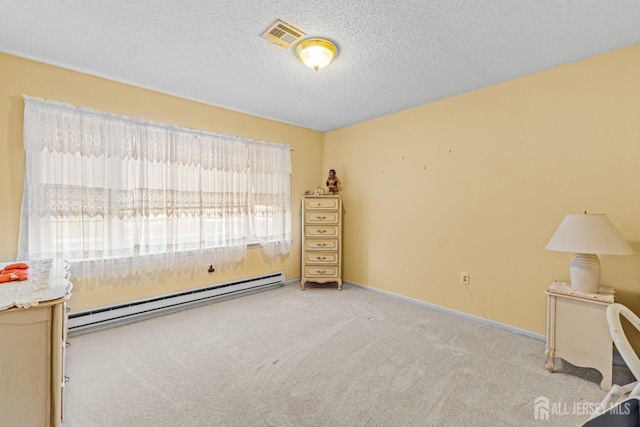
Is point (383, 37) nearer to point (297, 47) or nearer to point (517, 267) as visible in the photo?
point (297, 47)

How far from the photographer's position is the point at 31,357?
53.0 inches

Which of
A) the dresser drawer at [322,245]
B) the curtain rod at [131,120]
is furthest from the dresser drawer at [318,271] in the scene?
the curtain rod at [131,120]

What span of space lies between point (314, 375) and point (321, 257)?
84.2 inches

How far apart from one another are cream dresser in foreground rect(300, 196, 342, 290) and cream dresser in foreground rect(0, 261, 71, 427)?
114 inches

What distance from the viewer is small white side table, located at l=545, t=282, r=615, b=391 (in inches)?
73.4

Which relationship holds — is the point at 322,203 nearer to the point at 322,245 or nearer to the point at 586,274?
the point at 322,245

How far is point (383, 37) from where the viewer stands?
2.05 meters

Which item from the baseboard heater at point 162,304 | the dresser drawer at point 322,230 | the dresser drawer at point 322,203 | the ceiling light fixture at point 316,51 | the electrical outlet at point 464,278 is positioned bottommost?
the baseboard heater at point 162,304

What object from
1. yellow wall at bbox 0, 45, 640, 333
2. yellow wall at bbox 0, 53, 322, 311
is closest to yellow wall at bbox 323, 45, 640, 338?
yellow wall at bbox 0, 45, 640, 333

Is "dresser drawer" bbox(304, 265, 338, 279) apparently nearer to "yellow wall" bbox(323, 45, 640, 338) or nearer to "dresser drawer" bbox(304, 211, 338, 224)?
"yellow wall" bbox(323, 45, 640, 338)

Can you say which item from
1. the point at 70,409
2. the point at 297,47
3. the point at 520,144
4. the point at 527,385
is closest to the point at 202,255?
the point at 70,409

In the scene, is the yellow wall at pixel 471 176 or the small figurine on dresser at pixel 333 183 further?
the small figurine on dresser at pixel 333 183

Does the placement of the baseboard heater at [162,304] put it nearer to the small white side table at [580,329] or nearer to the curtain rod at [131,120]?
the curtain rod at [131,120]

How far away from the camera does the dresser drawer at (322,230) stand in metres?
4.12
